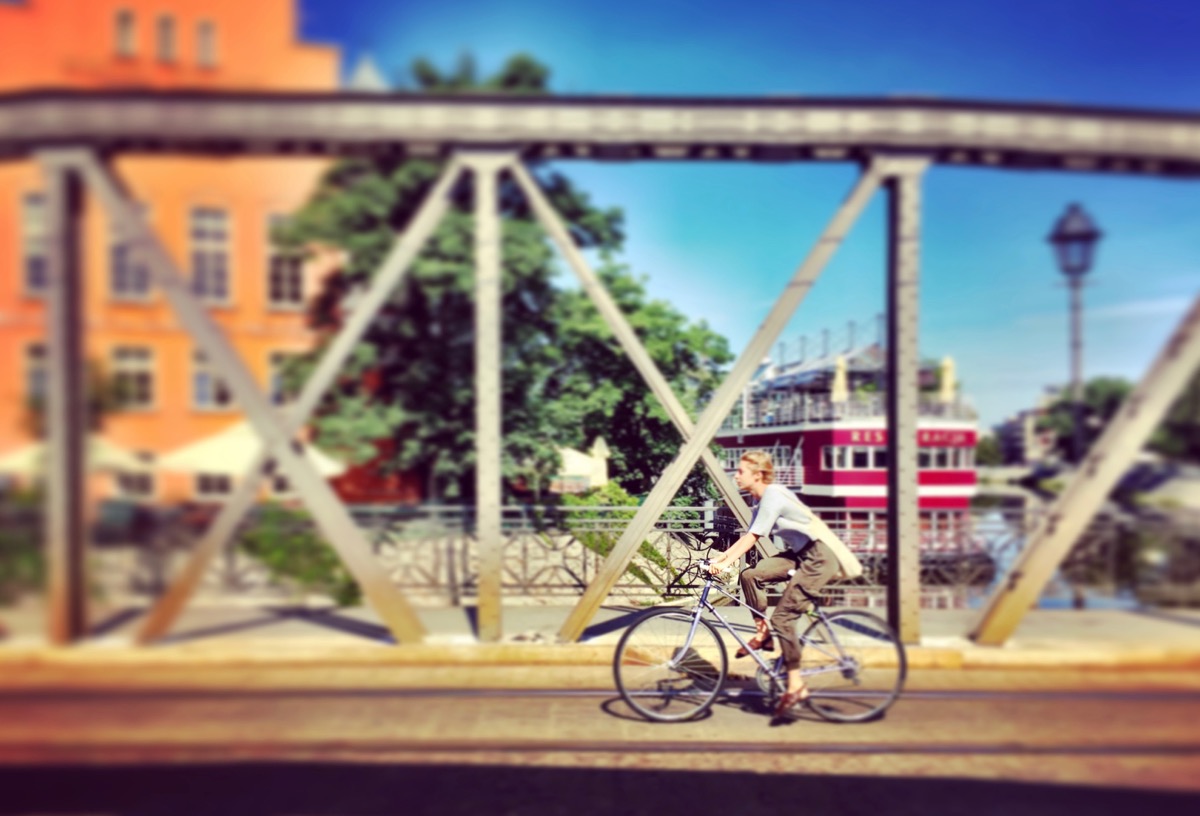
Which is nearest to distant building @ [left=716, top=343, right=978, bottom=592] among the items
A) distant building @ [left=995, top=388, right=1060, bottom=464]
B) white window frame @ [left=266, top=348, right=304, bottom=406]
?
distant building @ [left=995, top=388, right=1060, bottom=464]

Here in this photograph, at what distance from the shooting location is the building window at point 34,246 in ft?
11.4

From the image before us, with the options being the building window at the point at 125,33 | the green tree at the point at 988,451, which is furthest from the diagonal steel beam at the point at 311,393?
the green tree at the point at 988,451

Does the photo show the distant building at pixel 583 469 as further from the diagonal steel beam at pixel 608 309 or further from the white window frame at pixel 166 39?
the white window frame at pixel 166 39

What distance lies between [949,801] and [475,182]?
15.1 feet

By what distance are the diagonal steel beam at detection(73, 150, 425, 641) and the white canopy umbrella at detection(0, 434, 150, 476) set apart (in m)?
0.67

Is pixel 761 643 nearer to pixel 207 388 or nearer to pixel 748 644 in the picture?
pixel 748 644

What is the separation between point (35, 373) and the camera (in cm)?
348

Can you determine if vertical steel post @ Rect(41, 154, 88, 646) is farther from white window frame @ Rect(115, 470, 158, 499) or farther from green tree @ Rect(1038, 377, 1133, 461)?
green tree @ Rect(1038, 377, 1133, 461)

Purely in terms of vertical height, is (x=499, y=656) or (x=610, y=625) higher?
(x=610, y=625)

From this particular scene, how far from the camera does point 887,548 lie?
15.0 feet

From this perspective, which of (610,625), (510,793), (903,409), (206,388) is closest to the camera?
(510,793)

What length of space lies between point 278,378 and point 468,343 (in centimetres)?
134

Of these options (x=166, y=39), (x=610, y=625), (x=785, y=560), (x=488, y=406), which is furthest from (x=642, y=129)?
(x=610, y=625)

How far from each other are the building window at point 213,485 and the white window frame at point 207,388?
43 centimetres
